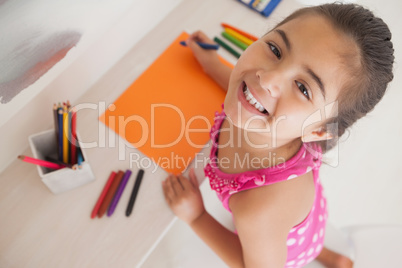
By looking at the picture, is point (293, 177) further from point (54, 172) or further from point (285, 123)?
point (54, 172)

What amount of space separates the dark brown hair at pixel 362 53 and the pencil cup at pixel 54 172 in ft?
1.48

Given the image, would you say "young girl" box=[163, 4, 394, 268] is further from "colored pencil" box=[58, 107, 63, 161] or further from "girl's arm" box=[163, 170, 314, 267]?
"colored pencil" box=[58, 107, 63, 161]

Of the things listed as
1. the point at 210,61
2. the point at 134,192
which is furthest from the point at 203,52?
the point at 134,192

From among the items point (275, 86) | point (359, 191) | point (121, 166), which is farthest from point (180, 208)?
point (359, 191)

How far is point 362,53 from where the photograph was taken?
481 mm

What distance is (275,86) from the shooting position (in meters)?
0.51

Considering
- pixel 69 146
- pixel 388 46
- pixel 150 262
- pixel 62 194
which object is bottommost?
pixel 150 262

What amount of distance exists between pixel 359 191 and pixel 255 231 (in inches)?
27.3

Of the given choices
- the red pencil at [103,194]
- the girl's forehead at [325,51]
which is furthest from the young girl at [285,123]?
the red pencil at [103,194]

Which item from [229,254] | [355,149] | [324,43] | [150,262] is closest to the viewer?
[324,43]

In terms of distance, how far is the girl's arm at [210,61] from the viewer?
0.77 meters

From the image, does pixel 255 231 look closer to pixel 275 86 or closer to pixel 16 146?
pixel 275 86

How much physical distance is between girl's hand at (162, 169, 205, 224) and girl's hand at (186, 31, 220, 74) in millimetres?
272

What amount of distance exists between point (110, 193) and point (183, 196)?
0.47 feet
